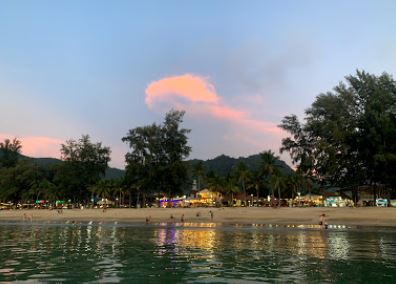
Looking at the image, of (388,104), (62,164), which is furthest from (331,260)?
(62,164)

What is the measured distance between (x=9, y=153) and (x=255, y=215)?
12078 centimetres

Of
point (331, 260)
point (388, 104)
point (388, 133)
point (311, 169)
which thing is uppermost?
point (388, 104)

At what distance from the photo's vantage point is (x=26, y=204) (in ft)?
491

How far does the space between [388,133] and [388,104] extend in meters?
6.25

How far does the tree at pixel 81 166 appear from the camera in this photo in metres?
124

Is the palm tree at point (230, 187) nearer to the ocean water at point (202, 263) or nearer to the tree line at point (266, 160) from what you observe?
the tree line at point (266, 160)

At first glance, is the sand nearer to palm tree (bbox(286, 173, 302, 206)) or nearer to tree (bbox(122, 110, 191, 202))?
tree (bbox(122, 110, 191, 202))

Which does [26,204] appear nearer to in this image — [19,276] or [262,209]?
[262,209]

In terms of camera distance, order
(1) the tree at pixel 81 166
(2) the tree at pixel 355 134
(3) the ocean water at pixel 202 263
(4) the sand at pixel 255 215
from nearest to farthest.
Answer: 1. (3) the ocean water at pixel 202 263
2. (4) the sand at pixel 255 215
3. (2) the tree at pixel 355 134
4. (1) the tree at pixel 81 166

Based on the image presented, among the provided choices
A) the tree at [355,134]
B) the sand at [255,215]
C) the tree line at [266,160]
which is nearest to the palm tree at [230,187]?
the tree line at [266,160]

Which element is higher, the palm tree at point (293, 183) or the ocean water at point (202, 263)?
the palm tree at point (293, 183)

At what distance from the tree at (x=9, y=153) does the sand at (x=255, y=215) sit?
6465cm

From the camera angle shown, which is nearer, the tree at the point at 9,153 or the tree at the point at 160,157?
the tree at the point at 160,157

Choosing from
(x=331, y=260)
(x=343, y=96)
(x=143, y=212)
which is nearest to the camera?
(x=331, y=260)
